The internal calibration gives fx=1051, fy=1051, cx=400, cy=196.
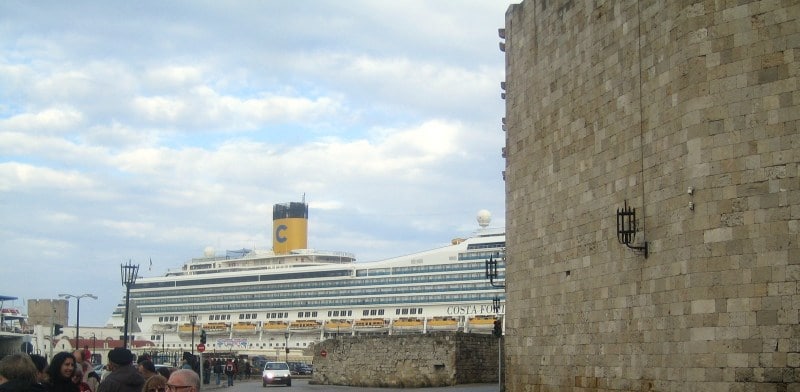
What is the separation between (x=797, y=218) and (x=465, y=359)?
30873 mm

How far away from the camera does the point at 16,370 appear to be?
23.9ft

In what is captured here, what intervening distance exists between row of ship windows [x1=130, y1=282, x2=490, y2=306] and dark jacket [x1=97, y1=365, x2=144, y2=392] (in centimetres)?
7866

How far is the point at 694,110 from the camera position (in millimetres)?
15969

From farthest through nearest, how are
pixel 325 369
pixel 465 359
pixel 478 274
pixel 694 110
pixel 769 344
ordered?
pixel 478 274
pixel 325 369
pixel 465 359
pixel 694 110
pixel 769 344

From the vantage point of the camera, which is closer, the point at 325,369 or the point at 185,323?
the point at 325,369

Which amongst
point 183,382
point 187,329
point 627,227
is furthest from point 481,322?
point 183,382

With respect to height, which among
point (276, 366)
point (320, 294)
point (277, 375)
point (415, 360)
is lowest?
point (277, 375)

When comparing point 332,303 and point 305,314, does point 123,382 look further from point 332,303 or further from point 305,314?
point 305,314

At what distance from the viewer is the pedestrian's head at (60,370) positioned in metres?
9.09

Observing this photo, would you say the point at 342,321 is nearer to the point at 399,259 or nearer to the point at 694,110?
the point at 399,259

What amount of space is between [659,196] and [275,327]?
86.3 metres

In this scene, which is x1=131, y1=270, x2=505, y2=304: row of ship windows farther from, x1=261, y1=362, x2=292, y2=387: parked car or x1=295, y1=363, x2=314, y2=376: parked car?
x1=261, y1=362, x2=292, y2=387: parked car

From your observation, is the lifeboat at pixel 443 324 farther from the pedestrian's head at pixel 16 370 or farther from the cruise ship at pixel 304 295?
the pedestrian's head at pixel 16 370

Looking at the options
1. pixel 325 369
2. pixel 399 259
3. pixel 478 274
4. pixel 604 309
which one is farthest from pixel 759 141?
pixel 399 259
